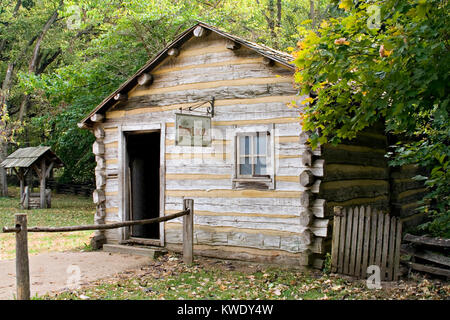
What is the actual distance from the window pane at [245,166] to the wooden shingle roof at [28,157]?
16091mm

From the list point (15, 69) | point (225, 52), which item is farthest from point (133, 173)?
point (15, 69)

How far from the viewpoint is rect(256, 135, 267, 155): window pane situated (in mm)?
9211

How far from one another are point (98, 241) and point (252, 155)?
15.5ft

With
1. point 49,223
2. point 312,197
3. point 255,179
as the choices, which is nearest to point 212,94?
point 255,179

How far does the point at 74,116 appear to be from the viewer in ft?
66.3

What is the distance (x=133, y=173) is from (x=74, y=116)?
9.63 m

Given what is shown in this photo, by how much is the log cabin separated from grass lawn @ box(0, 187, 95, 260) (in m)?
2.41

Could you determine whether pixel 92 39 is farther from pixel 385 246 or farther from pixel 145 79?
pixel 385 246

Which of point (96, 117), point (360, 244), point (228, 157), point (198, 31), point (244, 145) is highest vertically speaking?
point (198, 31)

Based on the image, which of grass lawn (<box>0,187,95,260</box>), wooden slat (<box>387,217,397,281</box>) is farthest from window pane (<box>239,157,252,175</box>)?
grass lawn (<box>0,187,95,260</box>)

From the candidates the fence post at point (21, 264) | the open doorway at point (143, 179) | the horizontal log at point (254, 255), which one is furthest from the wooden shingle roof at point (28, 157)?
the fence post at point (21, 264)

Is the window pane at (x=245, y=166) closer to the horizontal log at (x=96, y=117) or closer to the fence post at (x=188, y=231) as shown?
the fence post at (x=188, y=231)

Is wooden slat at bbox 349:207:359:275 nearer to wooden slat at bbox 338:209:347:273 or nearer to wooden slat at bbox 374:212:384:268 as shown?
wooden slat at bbox 338:209:347:273

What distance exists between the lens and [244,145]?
9477mm
